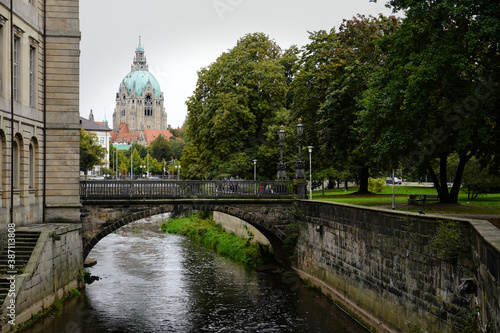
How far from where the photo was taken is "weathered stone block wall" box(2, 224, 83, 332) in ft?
59.3

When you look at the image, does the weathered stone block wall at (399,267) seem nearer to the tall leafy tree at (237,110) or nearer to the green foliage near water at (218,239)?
the green foliage near water at (218,239)

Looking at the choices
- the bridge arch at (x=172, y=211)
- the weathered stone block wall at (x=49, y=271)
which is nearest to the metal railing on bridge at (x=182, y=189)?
the bridge arch at (x=172, y=211)

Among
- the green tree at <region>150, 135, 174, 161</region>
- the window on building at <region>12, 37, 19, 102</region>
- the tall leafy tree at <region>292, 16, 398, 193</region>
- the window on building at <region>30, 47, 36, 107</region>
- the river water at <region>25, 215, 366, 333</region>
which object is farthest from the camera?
the green tree at <region>150, 135, 174, 161</region>

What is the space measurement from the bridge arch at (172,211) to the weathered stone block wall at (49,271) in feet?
3.34

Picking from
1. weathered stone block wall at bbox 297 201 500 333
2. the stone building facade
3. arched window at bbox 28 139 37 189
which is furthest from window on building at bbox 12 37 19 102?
weathered stone block wall at bbox 297 201 500 333

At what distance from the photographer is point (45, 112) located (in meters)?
24.8

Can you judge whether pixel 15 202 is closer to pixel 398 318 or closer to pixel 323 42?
pixel 398 318

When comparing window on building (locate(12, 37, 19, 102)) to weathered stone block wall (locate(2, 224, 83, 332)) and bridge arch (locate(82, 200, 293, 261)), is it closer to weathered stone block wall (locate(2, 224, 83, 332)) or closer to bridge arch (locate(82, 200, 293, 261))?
weathered stone block wall (locate(2, 224, 83, 332))

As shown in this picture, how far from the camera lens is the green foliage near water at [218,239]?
113 ft

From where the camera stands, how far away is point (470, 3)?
1745 cm

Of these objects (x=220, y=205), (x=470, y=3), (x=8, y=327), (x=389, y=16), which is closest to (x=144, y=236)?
(x=220, y=205)

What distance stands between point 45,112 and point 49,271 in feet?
24.2

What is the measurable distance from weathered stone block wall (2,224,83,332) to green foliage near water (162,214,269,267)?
1137 cm

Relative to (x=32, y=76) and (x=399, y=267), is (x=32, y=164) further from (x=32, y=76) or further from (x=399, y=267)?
(x=399, y=267)
